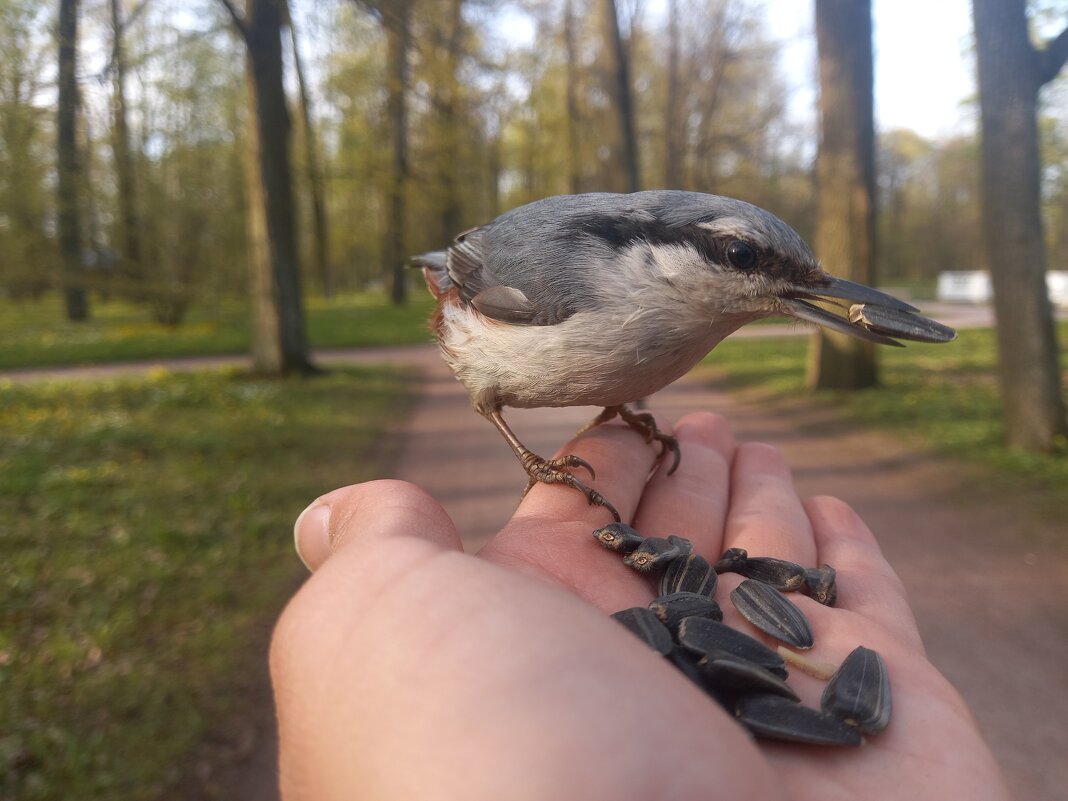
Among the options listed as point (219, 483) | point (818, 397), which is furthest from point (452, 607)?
point (818, 397)

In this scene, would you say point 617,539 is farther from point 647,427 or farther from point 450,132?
point 450,132

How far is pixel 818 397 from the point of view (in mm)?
9031

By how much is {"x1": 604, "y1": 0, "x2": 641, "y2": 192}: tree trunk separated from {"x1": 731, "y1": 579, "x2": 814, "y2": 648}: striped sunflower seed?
8.13 meters

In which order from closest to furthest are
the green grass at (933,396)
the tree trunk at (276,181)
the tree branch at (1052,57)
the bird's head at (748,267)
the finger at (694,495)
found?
the bird's head at (748,267) < the finger at (694,495) < the tree branch at (1052,57) < the green grass at (933,396) < the tree trunk at (276,181)

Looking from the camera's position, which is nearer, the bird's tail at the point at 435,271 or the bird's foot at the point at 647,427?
the bird's tail at the point at 435,271

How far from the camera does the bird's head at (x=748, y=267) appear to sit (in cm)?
170

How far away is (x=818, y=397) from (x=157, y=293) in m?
10.7

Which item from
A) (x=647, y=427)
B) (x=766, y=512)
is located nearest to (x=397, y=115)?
(x=647, y=427)

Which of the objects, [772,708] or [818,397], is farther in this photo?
[818,397]

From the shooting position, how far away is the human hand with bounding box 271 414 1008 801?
107 centimetres

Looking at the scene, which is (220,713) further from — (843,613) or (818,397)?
(818,397)

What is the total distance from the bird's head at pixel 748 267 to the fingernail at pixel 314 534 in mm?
1082

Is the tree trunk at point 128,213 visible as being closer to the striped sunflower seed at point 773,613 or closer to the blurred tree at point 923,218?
the striped sunflower seed at point 773,613

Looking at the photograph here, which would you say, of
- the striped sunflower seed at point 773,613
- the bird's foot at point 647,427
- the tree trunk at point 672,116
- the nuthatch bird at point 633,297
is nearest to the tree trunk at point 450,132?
the tree trunk at point 672,116
